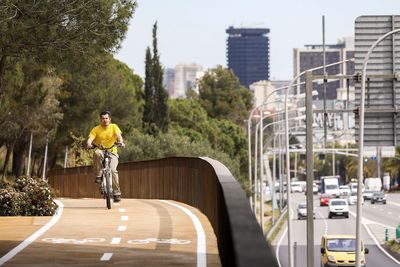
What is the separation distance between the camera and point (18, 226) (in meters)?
20.8

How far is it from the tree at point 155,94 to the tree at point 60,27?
66.9 m

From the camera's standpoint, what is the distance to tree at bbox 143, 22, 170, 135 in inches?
3984

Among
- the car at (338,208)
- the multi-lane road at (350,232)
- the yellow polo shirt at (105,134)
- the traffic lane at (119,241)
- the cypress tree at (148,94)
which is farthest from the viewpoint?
the car at (338,208)

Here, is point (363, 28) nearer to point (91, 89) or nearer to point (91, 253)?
point (91, 253)

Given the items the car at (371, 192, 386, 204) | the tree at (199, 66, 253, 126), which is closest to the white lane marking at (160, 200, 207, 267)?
the car at (371, 192, 386, 204)

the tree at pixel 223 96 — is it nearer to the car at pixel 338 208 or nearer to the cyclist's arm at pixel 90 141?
the car at pixel 338 208

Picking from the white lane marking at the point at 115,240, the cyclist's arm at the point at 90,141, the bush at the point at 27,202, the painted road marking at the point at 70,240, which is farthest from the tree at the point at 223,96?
the painted road marking at the point at 70,240

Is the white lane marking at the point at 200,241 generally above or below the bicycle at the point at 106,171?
below

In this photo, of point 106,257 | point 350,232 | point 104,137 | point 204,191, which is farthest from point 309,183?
point 350,232

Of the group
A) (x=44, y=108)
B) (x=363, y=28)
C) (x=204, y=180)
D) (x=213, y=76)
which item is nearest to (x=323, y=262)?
(x=44, y=108)

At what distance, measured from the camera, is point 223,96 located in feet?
596

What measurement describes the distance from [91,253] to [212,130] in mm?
119779

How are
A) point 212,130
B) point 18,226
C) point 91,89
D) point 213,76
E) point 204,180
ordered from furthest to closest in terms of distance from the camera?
point 213,76
point 212,130
point 91,89
point 204,180
point 18,226

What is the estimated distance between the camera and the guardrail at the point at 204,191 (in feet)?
28.3
